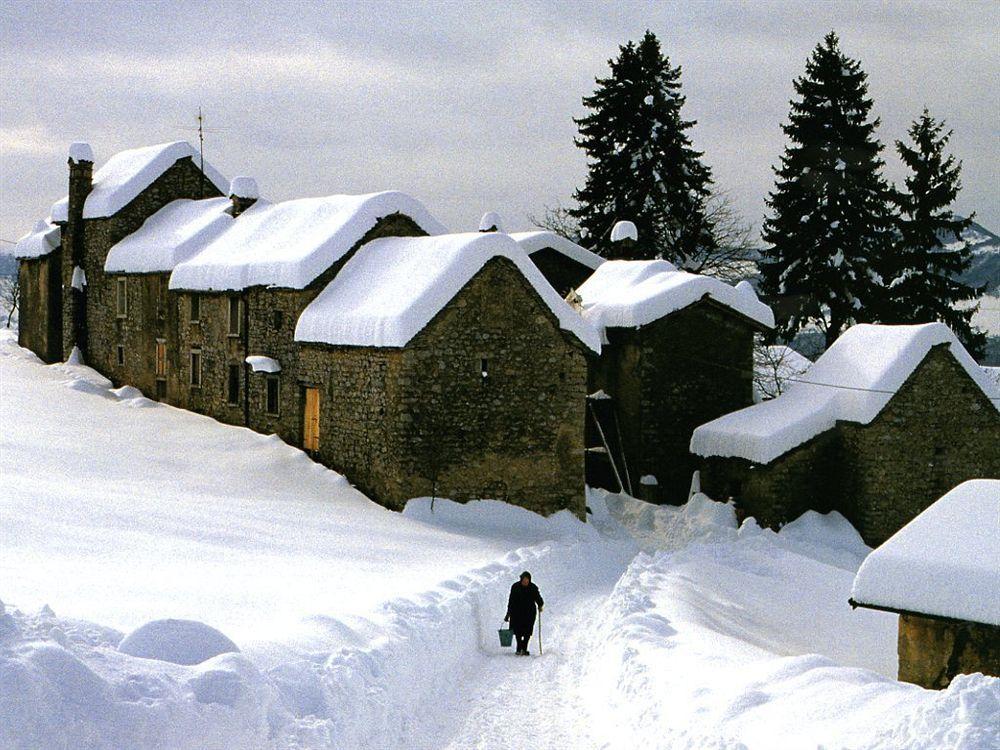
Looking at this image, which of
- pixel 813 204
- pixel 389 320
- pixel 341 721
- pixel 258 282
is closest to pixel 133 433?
pixel 258 282

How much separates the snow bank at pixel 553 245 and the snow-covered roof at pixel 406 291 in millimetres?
8573

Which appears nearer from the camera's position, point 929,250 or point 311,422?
point 311,422

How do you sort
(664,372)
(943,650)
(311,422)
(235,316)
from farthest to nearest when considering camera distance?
(664,372) → (235,316) → (311,422) → (943,650)

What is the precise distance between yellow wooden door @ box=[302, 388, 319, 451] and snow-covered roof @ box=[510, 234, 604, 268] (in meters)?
10.7

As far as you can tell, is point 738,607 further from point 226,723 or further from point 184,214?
point 184,214

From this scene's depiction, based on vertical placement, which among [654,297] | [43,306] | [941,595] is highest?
[654,297]

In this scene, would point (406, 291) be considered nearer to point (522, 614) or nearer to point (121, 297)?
point (522, 614)

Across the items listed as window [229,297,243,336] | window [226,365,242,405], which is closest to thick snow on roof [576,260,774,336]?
window [229,297,243,336]

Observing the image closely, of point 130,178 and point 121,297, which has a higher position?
point 130,178

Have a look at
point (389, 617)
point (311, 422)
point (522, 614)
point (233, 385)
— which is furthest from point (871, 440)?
point (389, 617)

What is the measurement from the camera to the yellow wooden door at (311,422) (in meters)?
25.5

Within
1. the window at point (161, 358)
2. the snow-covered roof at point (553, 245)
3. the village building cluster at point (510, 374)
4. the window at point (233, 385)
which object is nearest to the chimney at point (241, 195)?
the village building cluster at point (510, 374)

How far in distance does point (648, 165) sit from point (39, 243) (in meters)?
22.8

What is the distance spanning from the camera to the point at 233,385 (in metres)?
28.8
